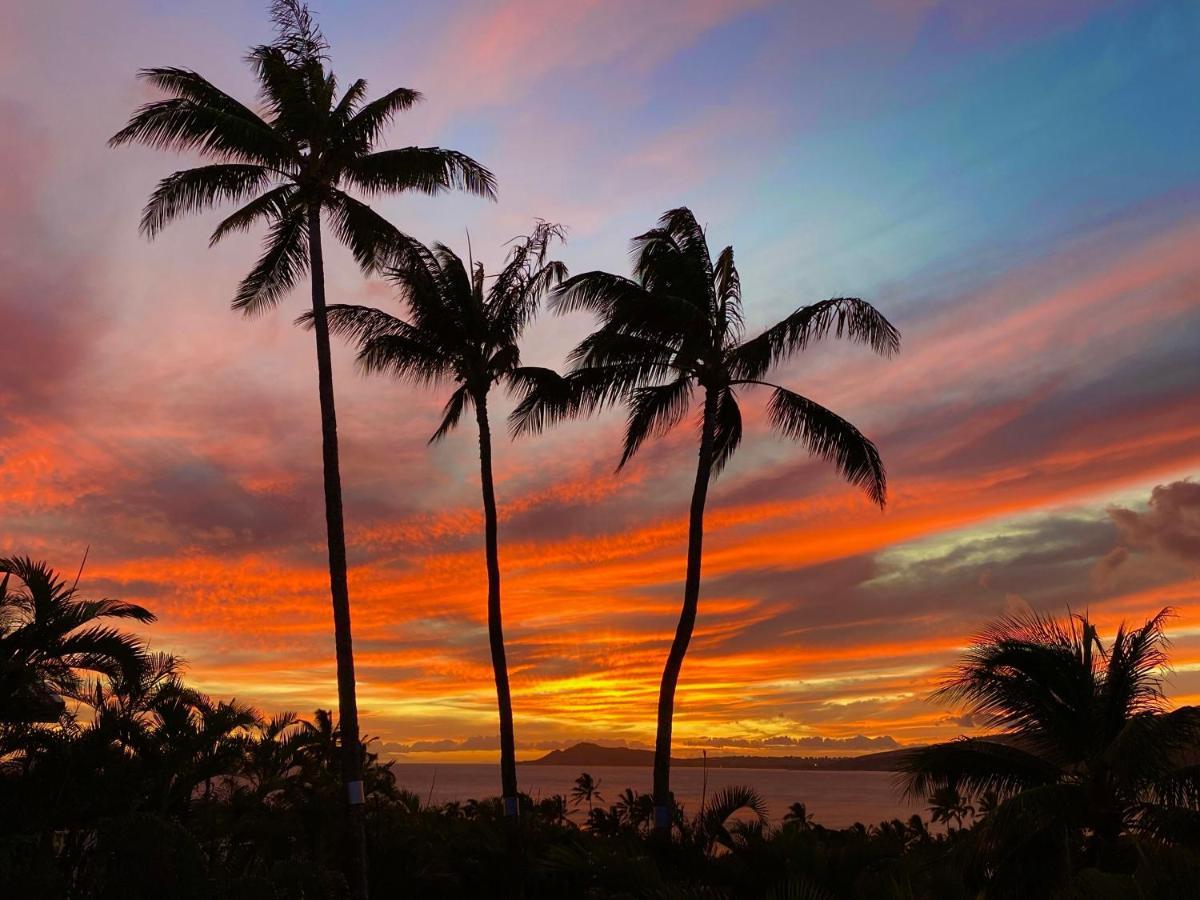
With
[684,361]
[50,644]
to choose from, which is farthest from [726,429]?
[50,644]

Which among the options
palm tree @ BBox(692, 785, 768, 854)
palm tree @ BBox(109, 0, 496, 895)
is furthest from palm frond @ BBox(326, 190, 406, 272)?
palm tree @ BBox(692, 785, 768, 854)

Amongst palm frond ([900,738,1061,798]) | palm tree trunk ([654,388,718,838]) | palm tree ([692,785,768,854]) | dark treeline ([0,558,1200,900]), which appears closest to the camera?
dark treeline ([0,558,1200,900])

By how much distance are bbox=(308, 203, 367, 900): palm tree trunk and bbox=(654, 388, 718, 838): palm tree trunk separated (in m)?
6.71

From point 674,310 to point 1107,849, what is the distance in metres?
13.5

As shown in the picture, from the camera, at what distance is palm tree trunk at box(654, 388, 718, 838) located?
22891 mm

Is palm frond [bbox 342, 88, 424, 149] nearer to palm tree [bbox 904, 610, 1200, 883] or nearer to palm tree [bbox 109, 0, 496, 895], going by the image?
palm tree [bbox 109, 0, 496, 895]

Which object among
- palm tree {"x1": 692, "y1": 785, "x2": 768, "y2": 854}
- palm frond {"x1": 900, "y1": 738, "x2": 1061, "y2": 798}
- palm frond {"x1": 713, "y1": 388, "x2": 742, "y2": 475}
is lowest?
palm tree {"x1": 692, "y1": 785, "x2": 768, "y2": 854}

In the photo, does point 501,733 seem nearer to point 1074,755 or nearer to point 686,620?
point 686,620

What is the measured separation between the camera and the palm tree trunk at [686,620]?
901 inches

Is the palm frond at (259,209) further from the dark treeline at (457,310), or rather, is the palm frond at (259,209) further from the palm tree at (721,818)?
the palm tree at (721,818)

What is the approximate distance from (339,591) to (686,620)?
8243mm

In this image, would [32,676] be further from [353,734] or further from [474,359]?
[474,359]

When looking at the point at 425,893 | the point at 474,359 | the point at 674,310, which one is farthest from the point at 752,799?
the point at 474,359

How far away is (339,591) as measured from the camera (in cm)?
1978
